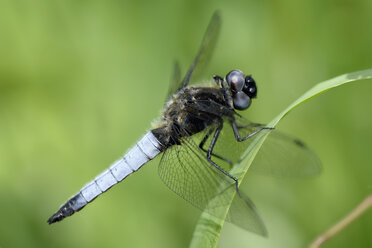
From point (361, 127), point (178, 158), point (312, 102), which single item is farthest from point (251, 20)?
point (178, 158)

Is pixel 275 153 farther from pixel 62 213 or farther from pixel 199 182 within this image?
pixel 62 213

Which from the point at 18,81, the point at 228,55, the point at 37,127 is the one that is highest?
the point at 18,81

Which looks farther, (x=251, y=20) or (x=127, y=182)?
(x=251, y=20)

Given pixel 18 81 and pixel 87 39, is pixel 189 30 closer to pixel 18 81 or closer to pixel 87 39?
pixel 87 39

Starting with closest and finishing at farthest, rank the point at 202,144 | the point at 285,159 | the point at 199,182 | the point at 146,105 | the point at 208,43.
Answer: the point at 199,182
the point at 285,159
the point at 202,144
the point at 208,43
the point at 146,105

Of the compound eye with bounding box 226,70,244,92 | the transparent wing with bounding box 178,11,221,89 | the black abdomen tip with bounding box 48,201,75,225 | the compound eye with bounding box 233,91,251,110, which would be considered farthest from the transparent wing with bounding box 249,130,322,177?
the black abdomen tip with bounding box 48,201,75,225

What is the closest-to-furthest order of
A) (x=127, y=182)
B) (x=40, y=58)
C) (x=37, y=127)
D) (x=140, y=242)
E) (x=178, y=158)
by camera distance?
(x=178, y=158)
(x=140, y=242)
(x=127, y=182)
(x=37, y=127)
(x=40, y=58)

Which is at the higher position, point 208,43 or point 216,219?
point 208,43

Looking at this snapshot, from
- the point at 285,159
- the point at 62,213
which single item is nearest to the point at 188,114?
the point at 285,159
